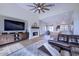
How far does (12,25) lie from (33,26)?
48cm

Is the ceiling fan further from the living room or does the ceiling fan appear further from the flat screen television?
the flat screen television

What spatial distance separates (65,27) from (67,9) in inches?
15.8

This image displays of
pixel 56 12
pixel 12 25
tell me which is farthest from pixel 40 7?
pixel 12 25

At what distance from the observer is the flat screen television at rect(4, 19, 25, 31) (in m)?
2.48

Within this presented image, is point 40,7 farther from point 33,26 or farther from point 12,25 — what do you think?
point 12,25

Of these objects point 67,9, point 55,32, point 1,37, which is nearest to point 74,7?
point 67,9

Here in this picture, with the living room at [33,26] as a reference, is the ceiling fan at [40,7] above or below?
above

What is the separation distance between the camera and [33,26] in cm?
265

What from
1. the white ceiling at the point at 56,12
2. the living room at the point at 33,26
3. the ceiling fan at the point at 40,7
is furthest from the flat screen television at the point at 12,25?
the ceiling fan at the point at 40,7

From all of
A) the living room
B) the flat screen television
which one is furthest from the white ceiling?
the flat screen television

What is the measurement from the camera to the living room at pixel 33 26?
246cm

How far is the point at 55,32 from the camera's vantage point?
257 cm

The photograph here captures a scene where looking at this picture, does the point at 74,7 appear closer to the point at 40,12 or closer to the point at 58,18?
the point at 58,18

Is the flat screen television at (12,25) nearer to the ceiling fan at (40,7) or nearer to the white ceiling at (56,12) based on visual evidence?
the white ceiling at (56,12)
